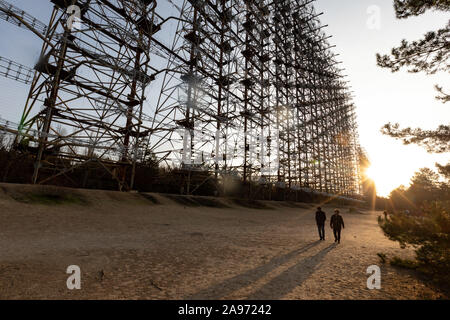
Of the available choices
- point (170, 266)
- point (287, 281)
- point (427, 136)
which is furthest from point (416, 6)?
point (170, 266)

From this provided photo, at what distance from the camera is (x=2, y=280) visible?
301cm

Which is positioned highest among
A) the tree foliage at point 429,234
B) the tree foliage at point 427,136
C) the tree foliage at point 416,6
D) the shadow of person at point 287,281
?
the tree foliage at point 416,6

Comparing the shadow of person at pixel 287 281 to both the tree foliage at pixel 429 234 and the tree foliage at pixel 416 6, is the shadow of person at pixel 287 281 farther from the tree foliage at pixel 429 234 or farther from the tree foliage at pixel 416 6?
the tree foliage at pixel 416 6

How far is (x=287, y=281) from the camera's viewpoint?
12.0 feet

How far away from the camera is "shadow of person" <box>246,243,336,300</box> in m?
3.08

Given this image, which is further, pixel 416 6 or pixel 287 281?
pixel 416 6

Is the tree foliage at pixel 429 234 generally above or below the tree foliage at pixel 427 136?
below

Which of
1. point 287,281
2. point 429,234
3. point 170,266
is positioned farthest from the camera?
point 170,266

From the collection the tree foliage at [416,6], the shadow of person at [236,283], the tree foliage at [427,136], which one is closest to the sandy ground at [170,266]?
the shadow of person at [236,283]

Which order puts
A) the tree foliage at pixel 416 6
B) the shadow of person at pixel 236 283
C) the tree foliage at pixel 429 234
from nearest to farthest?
the shadow of person at pixel 236 283 < the tree foliage at pixel 429 234 < the tree foliage at pixel 416 6

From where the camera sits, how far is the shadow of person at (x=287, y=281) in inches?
121

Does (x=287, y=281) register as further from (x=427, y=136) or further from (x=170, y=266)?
(x=427, y=136)

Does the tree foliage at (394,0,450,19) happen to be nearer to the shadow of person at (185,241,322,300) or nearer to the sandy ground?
the sandy ground

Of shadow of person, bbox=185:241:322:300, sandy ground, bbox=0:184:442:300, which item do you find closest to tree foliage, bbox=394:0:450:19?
sandy ground, bbox=0:184:442:300
